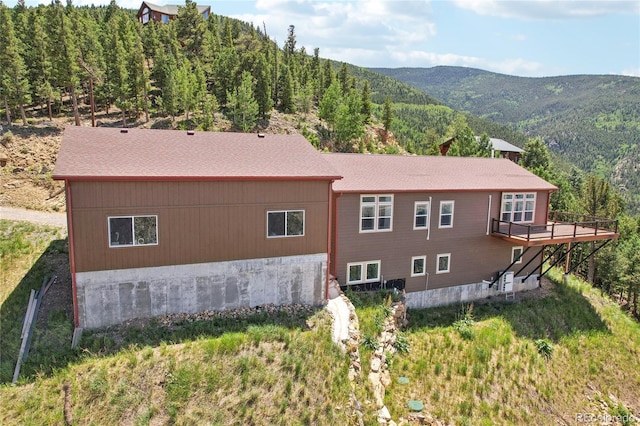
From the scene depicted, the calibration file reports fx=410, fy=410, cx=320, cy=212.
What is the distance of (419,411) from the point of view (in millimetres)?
12570

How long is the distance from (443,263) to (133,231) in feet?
43.9

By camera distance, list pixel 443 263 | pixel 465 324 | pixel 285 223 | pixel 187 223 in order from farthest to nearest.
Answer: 1. pixel 443 263
2. pixel 465 324
3. pixel 285 223
4. pixel 187 223

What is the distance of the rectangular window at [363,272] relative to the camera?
17.2m

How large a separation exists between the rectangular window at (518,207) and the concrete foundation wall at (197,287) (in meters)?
10.6

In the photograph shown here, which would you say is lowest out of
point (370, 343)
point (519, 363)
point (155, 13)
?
point (519, 363)

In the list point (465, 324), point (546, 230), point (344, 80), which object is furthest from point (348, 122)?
point (465, 324)

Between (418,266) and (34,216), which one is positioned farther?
(34,216)

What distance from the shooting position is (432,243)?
18609 millimetres

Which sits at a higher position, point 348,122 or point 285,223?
point 348,122

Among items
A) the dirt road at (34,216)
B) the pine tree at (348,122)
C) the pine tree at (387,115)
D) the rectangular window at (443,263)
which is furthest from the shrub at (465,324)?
the pine tree at (387,115)

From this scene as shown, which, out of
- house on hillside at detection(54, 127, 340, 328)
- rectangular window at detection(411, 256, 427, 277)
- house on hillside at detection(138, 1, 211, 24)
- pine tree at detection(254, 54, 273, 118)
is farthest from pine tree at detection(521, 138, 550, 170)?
house on hillside at detection(138, 1, 211, 24)

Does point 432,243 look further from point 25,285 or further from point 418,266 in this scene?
point 25,285

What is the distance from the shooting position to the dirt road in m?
19.5

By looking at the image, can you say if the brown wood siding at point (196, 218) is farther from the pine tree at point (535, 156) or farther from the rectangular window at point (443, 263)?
the pine tree at point (535, 156)
